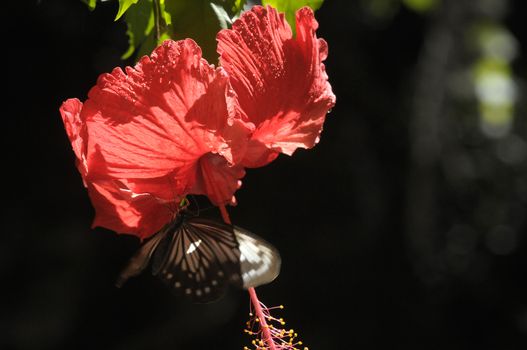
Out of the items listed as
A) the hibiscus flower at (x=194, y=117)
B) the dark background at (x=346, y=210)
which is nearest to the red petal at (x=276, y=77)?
the hibiscus flower at (x=194, y=117)

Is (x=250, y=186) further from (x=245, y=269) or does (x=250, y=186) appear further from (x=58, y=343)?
(x=245, y=269)

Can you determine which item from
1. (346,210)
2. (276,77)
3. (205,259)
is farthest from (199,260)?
(346,210)

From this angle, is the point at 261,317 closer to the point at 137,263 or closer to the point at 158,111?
the point at 137,263

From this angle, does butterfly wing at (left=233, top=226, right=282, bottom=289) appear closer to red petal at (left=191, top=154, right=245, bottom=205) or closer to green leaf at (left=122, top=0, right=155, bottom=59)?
red petal at (left=191, top=154, right=245, bottom=205)

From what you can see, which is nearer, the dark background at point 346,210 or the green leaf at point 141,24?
the green leaf at point 141,24

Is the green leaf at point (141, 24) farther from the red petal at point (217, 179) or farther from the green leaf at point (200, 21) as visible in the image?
the red petal at point (217, 179)

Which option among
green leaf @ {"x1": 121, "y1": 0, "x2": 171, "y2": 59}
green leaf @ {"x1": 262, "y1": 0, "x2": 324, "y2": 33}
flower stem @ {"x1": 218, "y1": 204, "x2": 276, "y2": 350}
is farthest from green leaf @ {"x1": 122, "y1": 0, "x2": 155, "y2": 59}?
flower stem @ {"x1": 218, "y1": 204, "x2": 276, "y2": 350}

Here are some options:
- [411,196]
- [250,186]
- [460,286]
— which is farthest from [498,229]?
[250,186]
